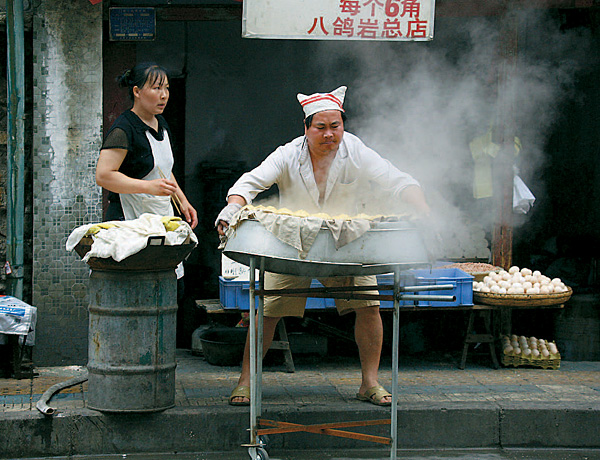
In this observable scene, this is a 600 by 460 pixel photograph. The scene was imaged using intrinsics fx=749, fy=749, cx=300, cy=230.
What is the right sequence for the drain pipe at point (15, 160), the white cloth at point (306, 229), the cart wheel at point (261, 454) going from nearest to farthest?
the white cloth at point (306, 229) < the cart wheel at point (261, 454) < the drain pipe at point (15, 160)

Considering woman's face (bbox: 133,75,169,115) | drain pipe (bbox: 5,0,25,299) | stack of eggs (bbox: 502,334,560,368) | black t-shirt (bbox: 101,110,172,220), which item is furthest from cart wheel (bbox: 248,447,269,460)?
stack of eggs (bbox: 502,334,560,368)

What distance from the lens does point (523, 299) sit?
6043 millimetres

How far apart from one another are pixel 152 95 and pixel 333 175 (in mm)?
1287

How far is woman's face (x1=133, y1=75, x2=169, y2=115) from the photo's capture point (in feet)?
16.0

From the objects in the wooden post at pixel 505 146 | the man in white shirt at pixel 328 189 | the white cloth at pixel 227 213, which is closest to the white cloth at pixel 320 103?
the man in white shirt at pixel 328 189

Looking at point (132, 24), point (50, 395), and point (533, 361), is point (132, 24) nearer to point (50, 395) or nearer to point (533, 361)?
point (50, 395)

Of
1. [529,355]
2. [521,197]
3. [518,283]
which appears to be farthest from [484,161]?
[529,355]

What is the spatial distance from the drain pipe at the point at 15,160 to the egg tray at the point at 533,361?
159 inches

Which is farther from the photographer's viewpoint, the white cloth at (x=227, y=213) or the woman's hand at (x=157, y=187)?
the woman's hand at (x=157, y=187)

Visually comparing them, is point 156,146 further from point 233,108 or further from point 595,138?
point 595,138

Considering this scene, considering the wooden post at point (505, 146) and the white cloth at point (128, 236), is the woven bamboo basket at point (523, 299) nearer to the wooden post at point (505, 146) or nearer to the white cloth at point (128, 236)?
the wooden post at point (505, 146)

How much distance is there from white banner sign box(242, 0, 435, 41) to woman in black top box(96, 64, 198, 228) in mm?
973

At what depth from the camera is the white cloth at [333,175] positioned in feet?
16.0

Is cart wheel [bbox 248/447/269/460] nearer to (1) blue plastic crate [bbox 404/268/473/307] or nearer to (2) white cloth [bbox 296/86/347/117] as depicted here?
(2) white cloth [bbox 296/86/347/117]
